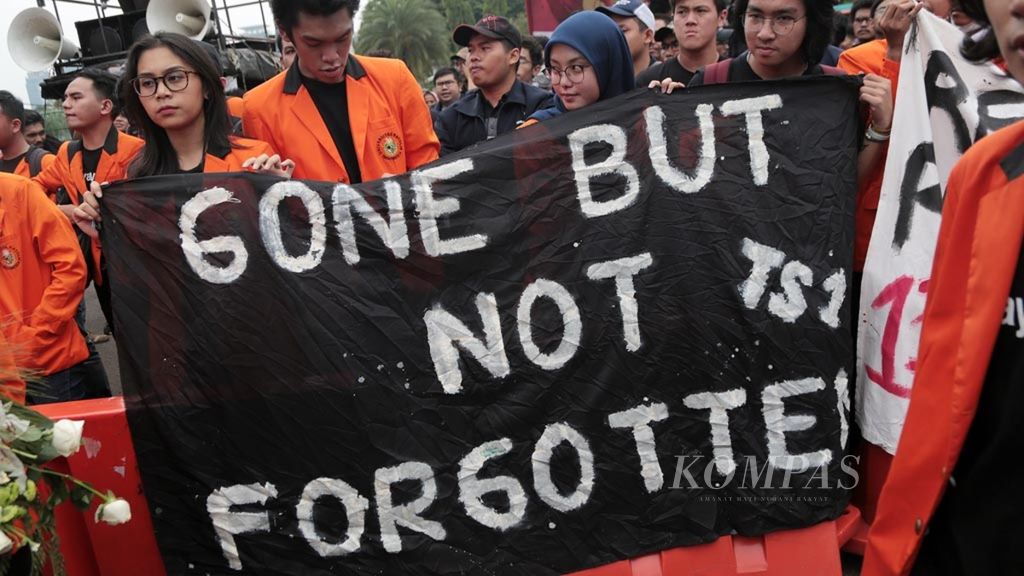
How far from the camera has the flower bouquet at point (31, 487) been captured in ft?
5.99

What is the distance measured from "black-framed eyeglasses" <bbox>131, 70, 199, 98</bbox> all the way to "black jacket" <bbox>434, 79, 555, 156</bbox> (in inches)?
80.9

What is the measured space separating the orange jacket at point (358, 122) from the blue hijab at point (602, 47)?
57 cm

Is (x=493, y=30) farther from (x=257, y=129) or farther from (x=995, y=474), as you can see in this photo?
(x=995, y=474)

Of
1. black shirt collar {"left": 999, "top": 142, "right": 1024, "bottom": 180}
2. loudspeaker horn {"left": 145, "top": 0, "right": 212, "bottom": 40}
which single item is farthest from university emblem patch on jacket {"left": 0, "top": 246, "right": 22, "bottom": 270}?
loudspeaker horn {"left": 145, "top": 0, "right": 212, "bottom": 40}

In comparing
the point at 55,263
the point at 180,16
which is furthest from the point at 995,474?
the point at 180,16

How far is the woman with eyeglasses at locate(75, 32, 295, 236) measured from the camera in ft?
10.1

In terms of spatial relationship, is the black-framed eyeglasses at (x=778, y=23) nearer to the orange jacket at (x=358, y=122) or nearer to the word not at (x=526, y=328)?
the word not at (x=526, y=328)

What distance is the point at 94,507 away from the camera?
9.04ft

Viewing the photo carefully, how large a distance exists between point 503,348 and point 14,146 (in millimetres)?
5517

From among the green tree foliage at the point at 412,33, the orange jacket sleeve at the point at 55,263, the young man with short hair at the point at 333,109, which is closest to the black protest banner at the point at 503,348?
the young man with short hair at the point at 333,109

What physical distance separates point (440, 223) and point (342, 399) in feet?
2.06

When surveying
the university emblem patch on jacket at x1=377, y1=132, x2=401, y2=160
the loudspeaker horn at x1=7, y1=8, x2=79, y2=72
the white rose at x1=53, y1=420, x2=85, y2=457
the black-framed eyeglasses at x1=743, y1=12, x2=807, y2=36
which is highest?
the loudspeaker horn at x1=7, y1=8, x2=79, y2=72

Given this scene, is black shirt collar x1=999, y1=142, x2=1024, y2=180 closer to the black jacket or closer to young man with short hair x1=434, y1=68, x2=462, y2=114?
the black jacket

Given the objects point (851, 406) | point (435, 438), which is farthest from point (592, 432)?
point (851, 406)
